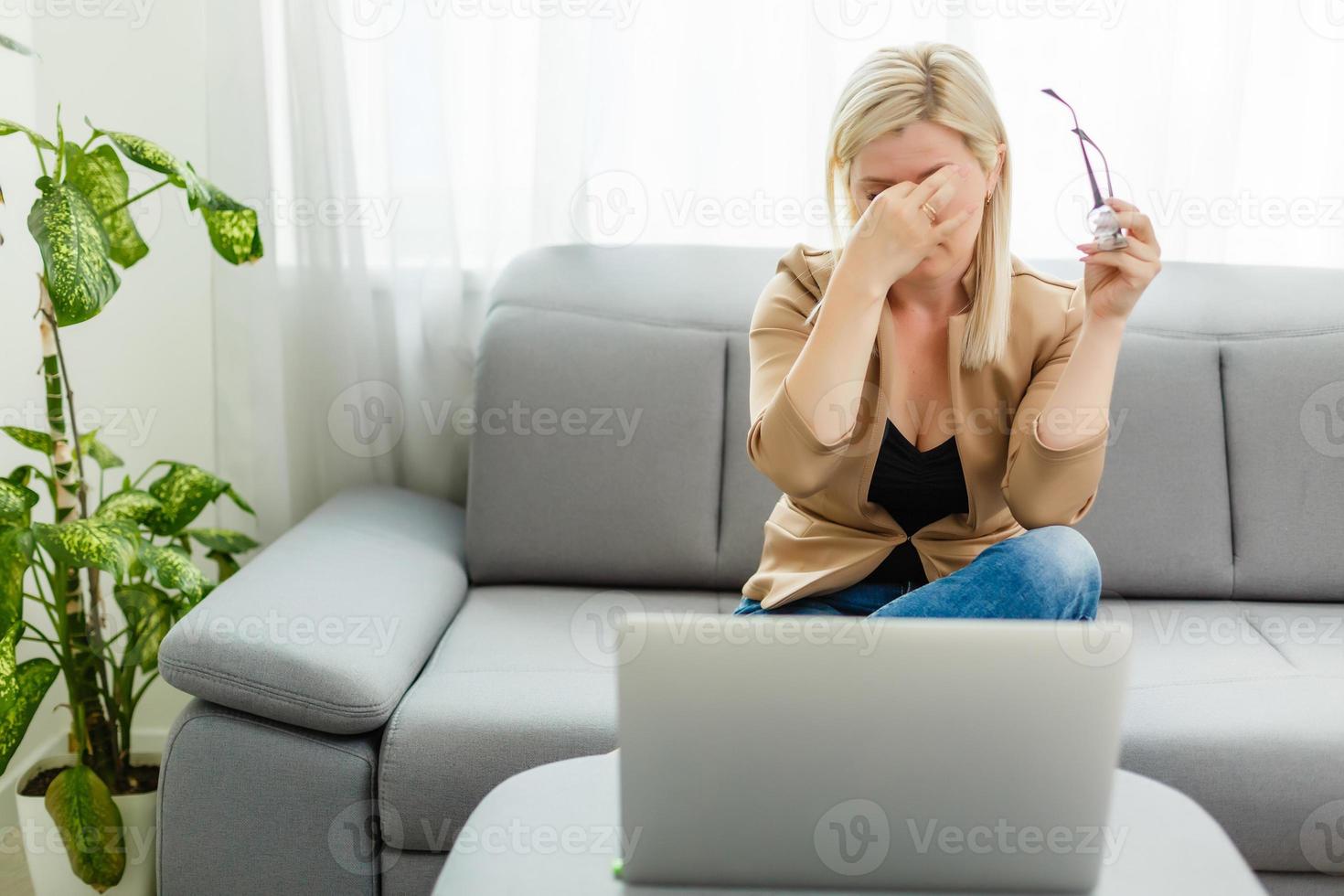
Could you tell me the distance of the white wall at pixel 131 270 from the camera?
207cm

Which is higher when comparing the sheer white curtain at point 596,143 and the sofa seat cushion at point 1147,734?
the sheer white curtain at point 596,143

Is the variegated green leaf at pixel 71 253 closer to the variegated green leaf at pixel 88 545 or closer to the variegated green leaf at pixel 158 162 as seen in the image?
the variegated green leaf at pixel 158 162

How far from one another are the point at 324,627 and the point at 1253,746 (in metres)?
1.26

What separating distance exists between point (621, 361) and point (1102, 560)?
2.96 feet

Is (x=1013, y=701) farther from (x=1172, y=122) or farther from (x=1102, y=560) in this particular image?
(x=1172, y=122)

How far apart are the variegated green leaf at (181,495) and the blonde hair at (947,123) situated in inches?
43.4

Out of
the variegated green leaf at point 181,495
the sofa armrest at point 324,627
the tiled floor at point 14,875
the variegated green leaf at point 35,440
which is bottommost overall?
the tiled floor at point 14,875

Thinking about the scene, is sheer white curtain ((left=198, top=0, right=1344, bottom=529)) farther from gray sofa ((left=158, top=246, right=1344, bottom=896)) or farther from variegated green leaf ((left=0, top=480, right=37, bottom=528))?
variegated green leaf ((left=0, top=480, right=37, bottom=528))

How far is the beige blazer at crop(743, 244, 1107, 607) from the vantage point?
4.56 feet

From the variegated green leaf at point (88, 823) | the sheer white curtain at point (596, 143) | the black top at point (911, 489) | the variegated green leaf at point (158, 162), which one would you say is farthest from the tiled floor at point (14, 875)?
the black top at point (911, 489)

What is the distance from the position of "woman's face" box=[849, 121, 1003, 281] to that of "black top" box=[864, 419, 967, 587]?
9.4 inches

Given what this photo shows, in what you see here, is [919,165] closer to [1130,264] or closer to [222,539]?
[1130,264]

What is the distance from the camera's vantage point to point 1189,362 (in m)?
2.10

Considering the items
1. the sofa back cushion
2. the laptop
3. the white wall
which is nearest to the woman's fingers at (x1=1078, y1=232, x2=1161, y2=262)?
the laptop
